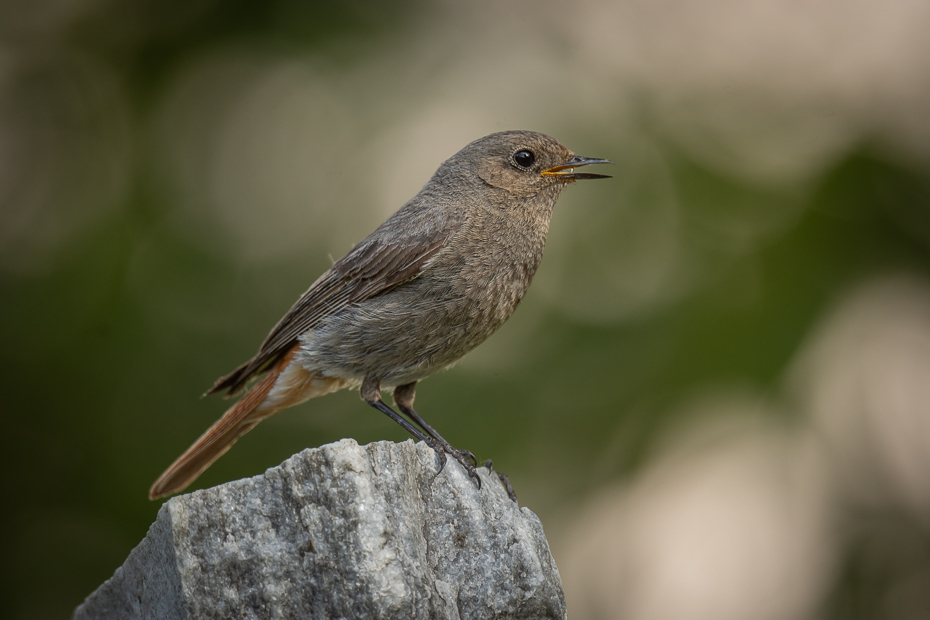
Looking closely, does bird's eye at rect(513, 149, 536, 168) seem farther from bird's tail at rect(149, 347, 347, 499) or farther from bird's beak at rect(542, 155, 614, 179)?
bird's tail at rect(149, 347, 347, 499)

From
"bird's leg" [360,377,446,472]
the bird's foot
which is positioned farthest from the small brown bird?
the bird's foot

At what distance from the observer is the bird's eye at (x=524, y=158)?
433 cm

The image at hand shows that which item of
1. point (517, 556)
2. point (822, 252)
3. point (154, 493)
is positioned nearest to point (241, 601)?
point (517, 556)

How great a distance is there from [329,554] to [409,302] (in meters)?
1.65

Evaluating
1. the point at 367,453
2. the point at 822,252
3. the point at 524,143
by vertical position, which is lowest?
the point at 367,453

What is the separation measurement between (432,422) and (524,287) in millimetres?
1423

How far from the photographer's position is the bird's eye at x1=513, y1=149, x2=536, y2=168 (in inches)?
171

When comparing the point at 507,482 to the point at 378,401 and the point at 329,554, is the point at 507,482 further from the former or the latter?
the point at 329,554

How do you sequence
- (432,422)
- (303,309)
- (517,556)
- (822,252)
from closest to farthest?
(517,556)
(303,309)
(432,422)
(822,252)

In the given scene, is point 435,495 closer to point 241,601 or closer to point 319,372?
point 241,601

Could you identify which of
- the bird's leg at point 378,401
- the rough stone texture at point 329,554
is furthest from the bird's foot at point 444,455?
the bird's leg at point 378,401

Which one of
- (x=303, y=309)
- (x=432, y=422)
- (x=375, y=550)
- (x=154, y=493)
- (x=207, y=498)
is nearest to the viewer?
(x=375, y=550)

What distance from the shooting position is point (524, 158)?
434cm

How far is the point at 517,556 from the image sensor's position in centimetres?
274
